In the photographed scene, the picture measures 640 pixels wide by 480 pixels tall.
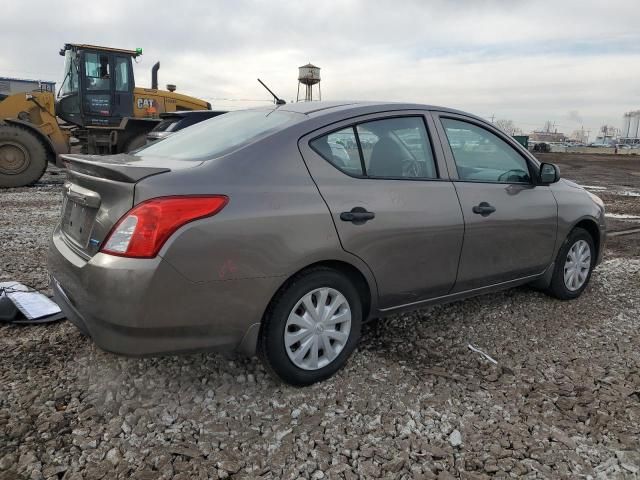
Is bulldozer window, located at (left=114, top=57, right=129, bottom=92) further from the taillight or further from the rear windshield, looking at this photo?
the taillight

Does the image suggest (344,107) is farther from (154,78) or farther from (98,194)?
(154,78)

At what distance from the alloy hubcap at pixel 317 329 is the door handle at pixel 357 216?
1.31ft

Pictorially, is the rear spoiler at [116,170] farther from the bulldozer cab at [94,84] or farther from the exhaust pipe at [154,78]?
the exhaust pipe at [154,78]

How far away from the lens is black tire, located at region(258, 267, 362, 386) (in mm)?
2637

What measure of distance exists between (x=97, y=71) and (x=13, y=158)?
304 cm

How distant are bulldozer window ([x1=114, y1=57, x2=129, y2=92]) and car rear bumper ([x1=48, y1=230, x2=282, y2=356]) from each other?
1143cm

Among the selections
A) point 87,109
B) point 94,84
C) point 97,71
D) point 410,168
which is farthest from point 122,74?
point 410,168

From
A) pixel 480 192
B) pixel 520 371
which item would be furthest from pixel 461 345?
pixel 480 192

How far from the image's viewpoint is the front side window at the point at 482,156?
353 centimetres

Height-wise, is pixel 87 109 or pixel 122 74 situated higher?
pixel 122 74

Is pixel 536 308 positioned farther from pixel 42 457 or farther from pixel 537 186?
pixel 42 457

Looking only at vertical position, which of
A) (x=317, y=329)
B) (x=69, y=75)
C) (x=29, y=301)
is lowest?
(x=29, y=301)

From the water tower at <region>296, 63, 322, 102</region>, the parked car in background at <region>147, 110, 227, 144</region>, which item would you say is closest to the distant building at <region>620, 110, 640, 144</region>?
the water tower at <region>296, 63, 322, 102</region>

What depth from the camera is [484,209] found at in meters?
3.49
